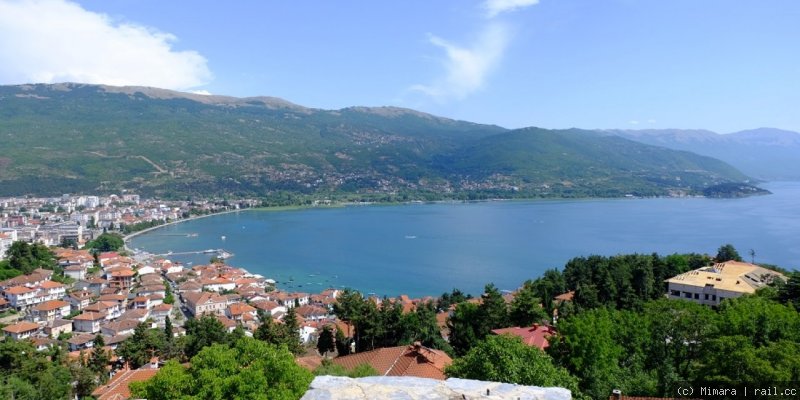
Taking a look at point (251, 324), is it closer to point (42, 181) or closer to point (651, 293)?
point (651, 293)

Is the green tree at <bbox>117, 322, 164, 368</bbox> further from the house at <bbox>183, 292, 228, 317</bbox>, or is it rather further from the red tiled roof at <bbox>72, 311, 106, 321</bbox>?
the house at <bbox>183, 292, 228, 317</bbox>

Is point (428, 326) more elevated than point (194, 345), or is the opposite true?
point (428, 326)

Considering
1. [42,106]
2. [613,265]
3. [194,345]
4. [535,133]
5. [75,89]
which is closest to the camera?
[194,345]

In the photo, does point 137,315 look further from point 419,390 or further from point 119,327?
point 419,390

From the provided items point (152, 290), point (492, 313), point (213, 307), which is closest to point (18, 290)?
point (152, 290)

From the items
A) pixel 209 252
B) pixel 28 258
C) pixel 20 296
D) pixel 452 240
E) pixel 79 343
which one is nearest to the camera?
pixel 79 343

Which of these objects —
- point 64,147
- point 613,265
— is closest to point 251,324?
point 613,265

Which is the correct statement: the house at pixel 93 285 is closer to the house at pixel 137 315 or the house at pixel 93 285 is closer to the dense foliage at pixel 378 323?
the house at pixel 137 315
